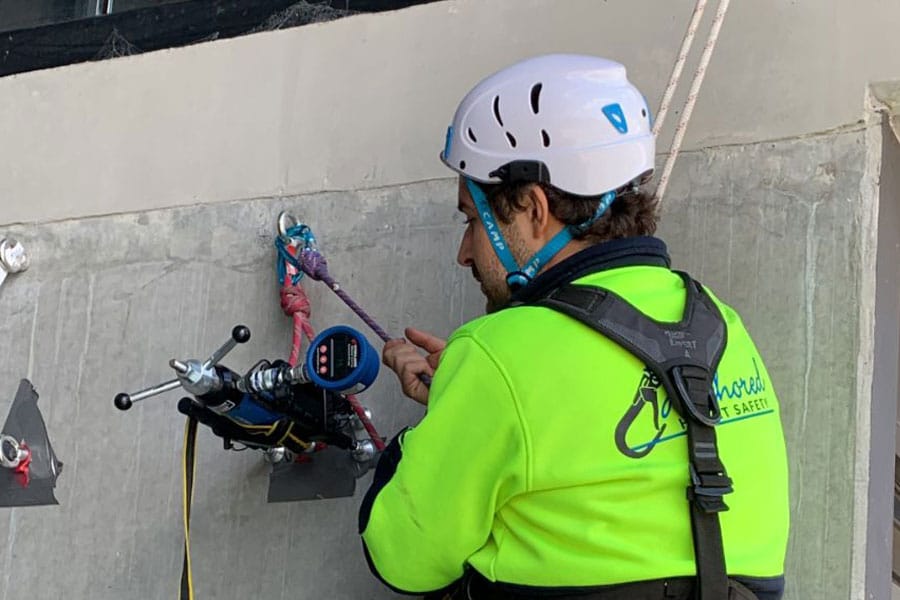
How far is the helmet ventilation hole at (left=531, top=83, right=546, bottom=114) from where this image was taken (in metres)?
2.55

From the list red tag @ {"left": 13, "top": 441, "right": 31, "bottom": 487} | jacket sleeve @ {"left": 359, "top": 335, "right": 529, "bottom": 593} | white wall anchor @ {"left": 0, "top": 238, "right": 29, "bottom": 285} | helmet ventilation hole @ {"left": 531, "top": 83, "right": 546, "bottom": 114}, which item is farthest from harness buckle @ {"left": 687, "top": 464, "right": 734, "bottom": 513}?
white wall anchor @ {"left": 0, "top": 238, "right": 29, "bottom": 285}

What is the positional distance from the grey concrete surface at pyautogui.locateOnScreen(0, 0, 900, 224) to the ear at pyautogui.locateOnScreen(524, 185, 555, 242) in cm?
71

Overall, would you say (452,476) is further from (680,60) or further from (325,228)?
(325,228)

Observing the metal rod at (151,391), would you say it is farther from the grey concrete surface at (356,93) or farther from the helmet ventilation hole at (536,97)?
the helmet ventilation hole at (536,97)

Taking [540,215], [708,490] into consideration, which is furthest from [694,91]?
[708,490]

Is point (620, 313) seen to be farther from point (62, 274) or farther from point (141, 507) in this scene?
point (62, 274)

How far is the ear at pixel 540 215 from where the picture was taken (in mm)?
2510

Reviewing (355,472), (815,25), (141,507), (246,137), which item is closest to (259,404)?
(355,472)

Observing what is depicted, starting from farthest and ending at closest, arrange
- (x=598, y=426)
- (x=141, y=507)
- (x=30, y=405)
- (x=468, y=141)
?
(x=30, y=405) → (x=141, y=507) → (x=468, y=141) → (x=598, y=426)

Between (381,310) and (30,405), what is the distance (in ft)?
3.76

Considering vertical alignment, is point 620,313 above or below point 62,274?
above

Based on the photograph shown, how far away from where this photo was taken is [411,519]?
7.46 ft

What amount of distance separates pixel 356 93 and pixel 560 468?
1686 mm

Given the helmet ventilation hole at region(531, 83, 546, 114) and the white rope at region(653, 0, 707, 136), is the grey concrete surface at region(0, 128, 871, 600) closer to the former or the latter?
the white rope at region(653, 0, 707, 136)
